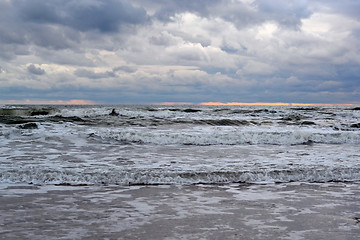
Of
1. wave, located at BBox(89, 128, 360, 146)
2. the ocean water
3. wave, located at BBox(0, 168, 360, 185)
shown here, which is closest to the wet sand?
wave, located at BBox(0, 168, 360, 185)

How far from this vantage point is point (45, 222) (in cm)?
385

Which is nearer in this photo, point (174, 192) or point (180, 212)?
point (180, 212)

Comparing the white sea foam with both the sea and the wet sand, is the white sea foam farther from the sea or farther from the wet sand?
the wet sand

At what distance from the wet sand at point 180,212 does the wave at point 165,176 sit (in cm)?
39

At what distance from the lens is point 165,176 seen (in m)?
6.46

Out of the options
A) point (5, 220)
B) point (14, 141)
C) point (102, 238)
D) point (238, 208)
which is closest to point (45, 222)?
point (5, 220)

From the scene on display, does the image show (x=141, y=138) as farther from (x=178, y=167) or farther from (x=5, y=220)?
(x=5, y=220)

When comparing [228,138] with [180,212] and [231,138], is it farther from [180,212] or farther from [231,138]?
[180,212]

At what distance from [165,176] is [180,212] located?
2160 millimetres

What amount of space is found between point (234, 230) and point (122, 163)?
4775mm

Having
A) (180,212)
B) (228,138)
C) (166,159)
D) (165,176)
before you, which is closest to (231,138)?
(228,138)

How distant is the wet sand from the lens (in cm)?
353

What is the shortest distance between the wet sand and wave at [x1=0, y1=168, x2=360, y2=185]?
0.39m

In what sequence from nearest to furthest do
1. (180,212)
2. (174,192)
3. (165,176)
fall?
(180,212) → (174,192) → (165,176)
